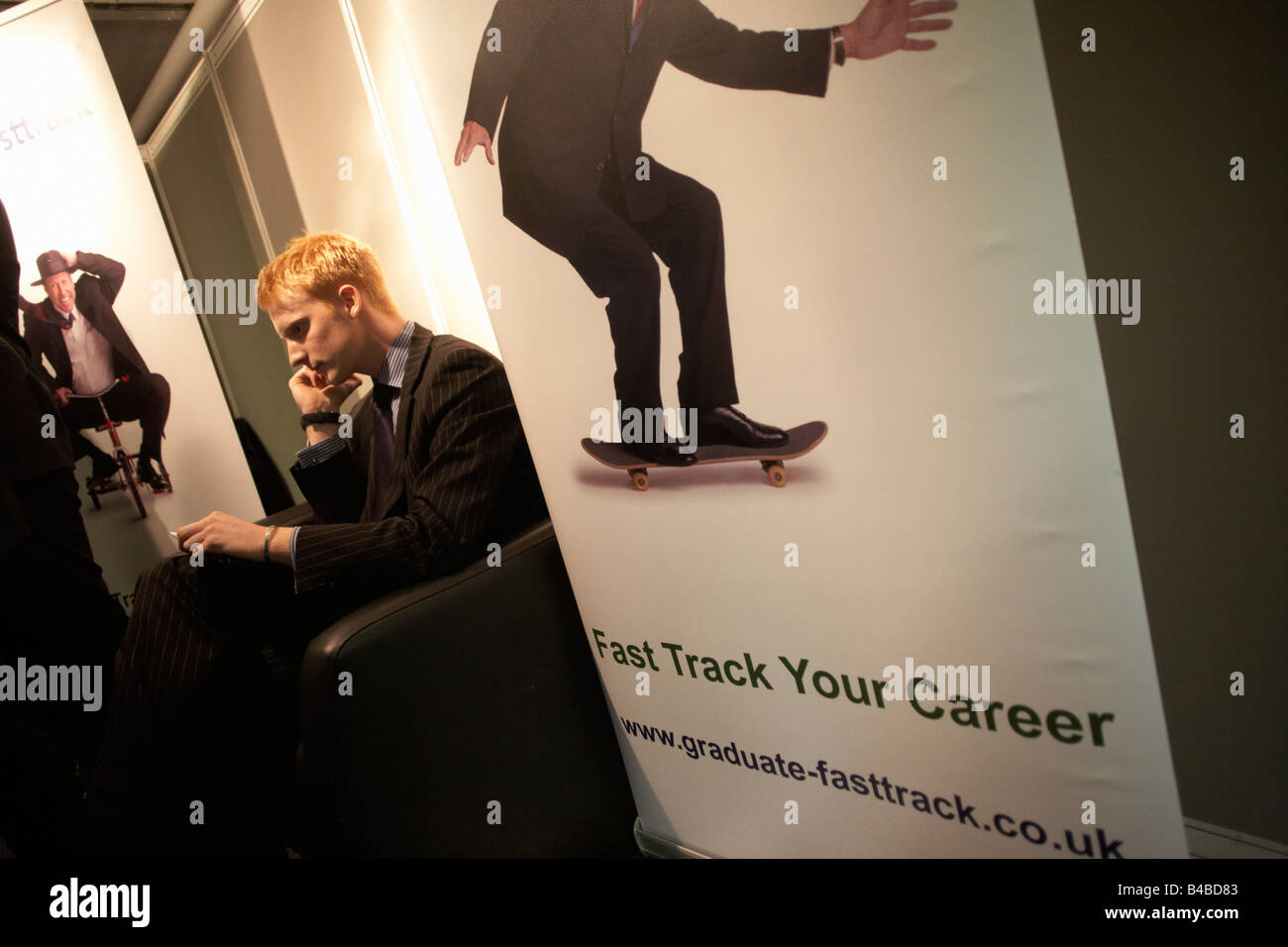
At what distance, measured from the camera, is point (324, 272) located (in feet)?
6.02

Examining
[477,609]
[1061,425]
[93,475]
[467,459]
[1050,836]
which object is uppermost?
[93,475]

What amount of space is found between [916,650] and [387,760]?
0.96m

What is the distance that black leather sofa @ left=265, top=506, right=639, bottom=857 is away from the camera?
1.37 meters

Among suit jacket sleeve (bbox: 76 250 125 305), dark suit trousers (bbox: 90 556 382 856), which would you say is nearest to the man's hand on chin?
dark suit trousers (bbox: 90 556 382 856)

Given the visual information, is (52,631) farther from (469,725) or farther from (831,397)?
(831,397)

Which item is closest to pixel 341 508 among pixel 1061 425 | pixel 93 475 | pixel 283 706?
pixel 283 706

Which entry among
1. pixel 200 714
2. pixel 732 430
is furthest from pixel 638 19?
pixel 200 714

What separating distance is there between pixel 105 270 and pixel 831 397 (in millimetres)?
2860

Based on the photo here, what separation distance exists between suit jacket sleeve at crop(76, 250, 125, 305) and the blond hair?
1286 millimetres

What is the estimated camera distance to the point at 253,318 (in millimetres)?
4008

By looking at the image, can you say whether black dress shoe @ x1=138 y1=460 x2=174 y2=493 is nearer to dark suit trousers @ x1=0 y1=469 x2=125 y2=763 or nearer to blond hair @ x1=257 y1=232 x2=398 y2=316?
dark suit trousers @ x1=0 y1=469 x2=125 y2=763

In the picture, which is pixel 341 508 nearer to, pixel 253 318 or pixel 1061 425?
pixel 1061 425

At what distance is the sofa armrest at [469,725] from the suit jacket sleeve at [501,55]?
0.85 metres
